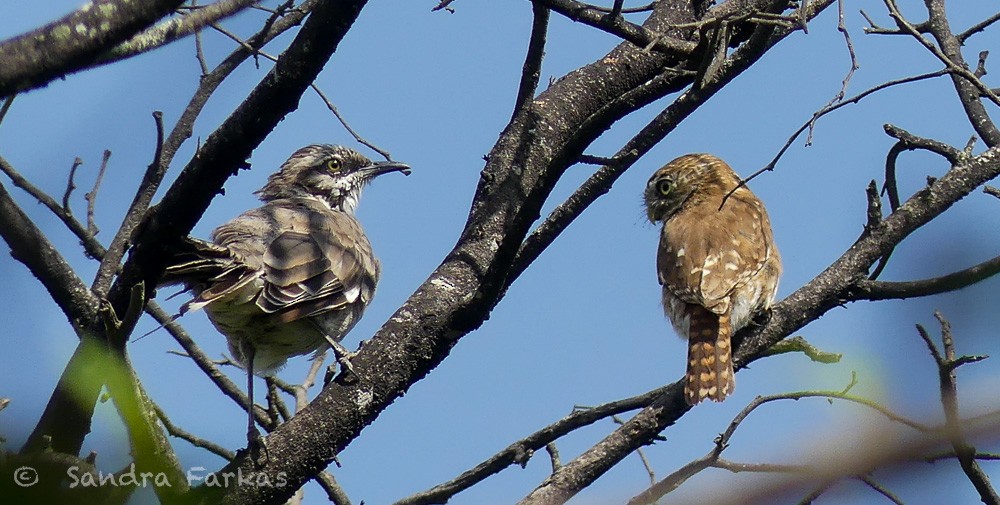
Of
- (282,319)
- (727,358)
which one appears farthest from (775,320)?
(282,319)

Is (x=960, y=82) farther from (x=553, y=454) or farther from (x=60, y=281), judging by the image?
(x=60, y=281)

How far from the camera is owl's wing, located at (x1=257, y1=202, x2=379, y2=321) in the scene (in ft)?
19.1

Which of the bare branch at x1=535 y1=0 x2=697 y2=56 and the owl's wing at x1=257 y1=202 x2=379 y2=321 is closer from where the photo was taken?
the bare branch at x1=535 y1=0 x2=697 y2=56

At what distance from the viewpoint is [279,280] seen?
19.1 ft

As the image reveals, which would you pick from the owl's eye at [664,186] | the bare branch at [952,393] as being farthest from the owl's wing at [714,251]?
the bare branch at [952,393]

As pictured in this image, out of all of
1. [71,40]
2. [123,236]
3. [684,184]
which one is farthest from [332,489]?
[684,184]

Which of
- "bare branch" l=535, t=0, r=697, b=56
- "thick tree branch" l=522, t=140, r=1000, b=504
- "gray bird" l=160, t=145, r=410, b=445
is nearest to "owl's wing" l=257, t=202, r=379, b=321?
"gray bird" l=160, t=145, r=410, b=445

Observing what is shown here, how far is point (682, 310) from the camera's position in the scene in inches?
276

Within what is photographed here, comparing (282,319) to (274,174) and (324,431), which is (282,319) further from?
(274,174)

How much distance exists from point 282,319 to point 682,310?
8.83ft

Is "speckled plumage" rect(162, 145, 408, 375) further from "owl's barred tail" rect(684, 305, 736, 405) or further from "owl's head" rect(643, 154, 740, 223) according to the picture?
"owl's head" rect(643, 154, 740, 223)

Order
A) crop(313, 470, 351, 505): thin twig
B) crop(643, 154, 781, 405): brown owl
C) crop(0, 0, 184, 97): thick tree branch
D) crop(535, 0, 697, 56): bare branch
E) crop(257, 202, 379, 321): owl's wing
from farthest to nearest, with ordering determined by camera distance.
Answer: crop(643, 154, 781, 405): brown owl, crop(257, 202, 379, 321): owl's wing, crop(313, 470, 351, 505): thin twig, crop(535, 0, 697, 56): bare branch, crop(0, 0, 184, 97): thick tree branch

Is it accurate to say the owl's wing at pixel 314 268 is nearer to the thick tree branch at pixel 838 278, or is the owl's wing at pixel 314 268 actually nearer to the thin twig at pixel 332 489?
the thin twig at pixel 332 489

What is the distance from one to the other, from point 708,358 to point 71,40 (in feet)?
15.9
